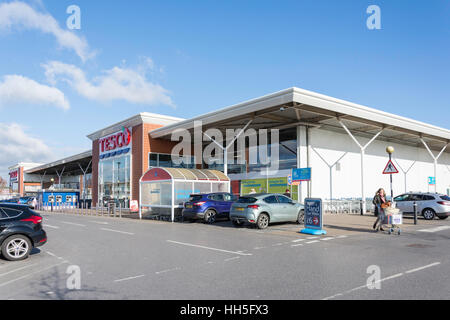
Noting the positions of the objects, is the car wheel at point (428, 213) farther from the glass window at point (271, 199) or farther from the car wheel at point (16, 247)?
the car wheel at point (16, 247)

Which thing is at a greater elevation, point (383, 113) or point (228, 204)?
point (383, 113)

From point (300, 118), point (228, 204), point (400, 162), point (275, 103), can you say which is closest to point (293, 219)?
point (228, 204)

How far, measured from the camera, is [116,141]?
35500 mm

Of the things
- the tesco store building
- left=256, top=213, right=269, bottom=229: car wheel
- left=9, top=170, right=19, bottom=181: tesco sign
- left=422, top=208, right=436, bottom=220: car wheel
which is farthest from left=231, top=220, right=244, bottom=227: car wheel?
left=9, top=170, right=19, bottom=181: tesco sign

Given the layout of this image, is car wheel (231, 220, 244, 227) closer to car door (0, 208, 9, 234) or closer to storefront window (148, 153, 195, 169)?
car door (0, 208, 9, 234)

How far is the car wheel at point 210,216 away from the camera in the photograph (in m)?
18.9

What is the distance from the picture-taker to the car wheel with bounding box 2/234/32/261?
30.4 feet

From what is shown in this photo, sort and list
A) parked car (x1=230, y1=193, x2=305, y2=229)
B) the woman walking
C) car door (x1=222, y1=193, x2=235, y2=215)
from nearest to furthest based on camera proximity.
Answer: the woman walking, parked car (x1=230, y1=193, x2=305, y2=229), car door (x1=222, y1=193, x2=235, y2=215)

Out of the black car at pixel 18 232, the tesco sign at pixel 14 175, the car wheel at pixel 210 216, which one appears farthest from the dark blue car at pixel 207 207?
the tesco sign at pixel 14 175

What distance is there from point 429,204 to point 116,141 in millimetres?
26428

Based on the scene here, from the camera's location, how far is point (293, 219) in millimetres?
16953

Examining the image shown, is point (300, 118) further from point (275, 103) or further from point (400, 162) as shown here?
point (400, 162)

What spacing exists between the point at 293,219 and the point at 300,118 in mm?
9964

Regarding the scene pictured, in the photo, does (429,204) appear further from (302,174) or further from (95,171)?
(95,171)
